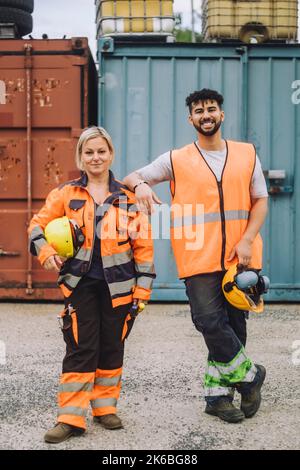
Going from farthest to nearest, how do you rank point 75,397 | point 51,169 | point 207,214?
point 51,169 < point 207,214 < point 75,397

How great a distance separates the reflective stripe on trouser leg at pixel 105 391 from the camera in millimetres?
3865

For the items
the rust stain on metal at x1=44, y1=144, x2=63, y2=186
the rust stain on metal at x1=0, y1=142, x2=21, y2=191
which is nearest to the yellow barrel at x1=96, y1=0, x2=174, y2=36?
the rust stain on metal at x1=44, y1=144, x2=63, y2=186

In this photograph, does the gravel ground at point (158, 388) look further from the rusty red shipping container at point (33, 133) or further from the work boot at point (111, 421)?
the rusty red shipping container at point (33, 133)

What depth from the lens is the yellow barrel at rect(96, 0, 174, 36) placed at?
7922 millimetres

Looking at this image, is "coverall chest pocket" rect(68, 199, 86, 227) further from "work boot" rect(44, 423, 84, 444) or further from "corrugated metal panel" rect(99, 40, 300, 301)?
"corrugated metal panel" rect(99, 40, 300, 301)

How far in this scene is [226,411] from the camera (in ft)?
13.2

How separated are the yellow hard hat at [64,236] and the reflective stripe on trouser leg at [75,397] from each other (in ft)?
2.05

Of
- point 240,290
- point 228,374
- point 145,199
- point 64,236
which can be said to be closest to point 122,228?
point 145,199

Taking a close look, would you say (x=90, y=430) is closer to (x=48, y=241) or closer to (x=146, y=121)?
(x=48, y=241)

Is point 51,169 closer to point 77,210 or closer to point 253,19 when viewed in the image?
point 253,19

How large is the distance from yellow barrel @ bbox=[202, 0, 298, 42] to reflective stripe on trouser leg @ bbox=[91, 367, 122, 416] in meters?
5.22

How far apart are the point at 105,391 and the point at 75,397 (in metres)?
0.22

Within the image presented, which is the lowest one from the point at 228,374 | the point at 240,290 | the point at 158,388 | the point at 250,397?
the point at 158,388

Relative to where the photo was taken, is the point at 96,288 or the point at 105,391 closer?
the point at 96,288
